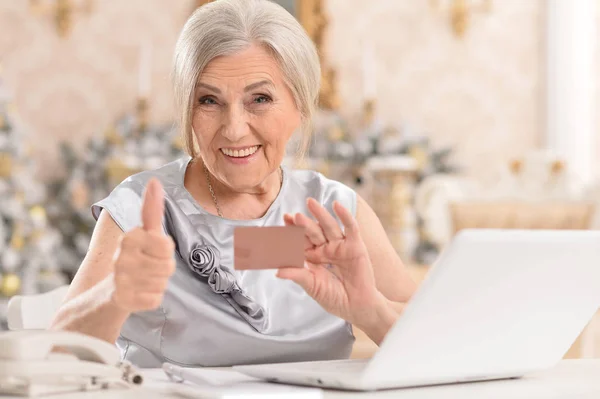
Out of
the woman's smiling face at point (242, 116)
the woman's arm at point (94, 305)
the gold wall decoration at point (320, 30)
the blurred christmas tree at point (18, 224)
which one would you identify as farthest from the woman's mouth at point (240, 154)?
the gold wall decoration at point (320, 30)

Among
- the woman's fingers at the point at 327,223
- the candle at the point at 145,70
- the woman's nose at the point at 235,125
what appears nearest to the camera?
the woman's fingers at the point at 327,223

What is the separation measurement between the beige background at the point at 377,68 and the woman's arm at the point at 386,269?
321 centimetres

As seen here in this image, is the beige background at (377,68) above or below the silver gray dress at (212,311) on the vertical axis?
above

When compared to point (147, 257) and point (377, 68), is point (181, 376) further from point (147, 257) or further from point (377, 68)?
point (377, 68)

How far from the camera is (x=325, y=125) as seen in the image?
5254 millimetres

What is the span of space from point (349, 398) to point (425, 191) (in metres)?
3.78

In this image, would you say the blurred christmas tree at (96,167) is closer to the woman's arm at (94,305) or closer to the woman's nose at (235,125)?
the woman's nose at (235,125)

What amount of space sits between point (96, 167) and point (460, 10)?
7.66 feet

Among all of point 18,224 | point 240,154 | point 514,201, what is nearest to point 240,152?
point 240,154

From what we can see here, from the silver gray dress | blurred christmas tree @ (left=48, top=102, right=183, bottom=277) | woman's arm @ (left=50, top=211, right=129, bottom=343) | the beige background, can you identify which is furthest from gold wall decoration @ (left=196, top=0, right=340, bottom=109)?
woman's arm @ (left=50, top=211, right=129, bottom=343)

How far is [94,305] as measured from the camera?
117cm

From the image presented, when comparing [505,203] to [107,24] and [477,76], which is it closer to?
[477,76]

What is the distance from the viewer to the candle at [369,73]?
512 cm

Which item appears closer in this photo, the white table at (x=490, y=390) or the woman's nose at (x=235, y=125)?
the white table at (x=490, y=390)
